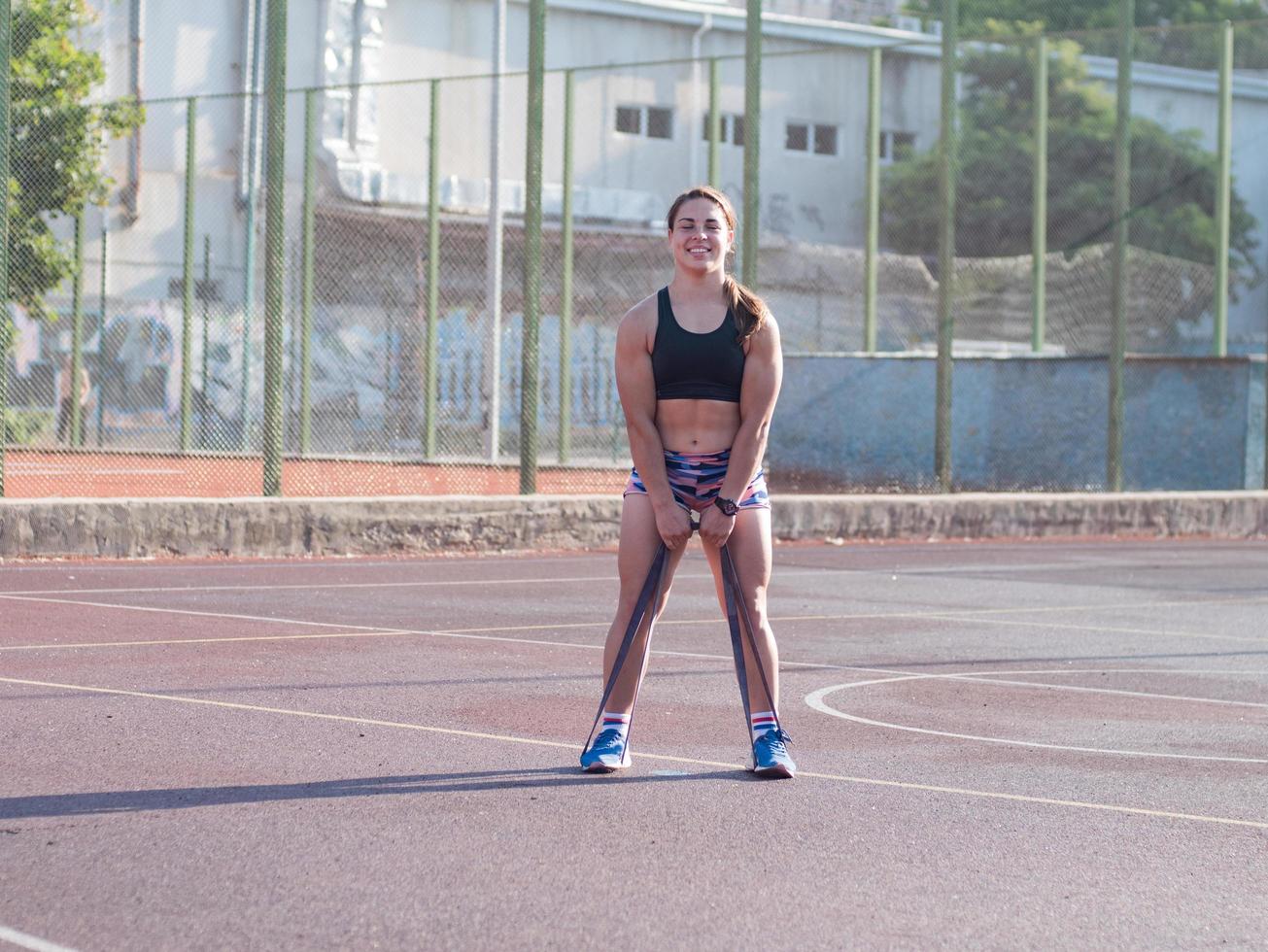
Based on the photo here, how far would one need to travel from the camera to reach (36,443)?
73.5 feet

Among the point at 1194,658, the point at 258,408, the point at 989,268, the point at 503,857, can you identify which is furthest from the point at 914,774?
the point at 989,268

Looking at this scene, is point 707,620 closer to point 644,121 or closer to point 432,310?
point 432,310

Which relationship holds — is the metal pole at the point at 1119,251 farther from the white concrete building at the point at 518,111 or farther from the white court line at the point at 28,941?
the white court line at the point at 28,941

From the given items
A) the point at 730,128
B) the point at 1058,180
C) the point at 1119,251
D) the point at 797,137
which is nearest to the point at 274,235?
the point at 1119,251

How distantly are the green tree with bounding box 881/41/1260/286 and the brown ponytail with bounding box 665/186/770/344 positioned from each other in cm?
3678

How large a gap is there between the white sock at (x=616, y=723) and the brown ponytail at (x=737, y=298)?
1326 mm

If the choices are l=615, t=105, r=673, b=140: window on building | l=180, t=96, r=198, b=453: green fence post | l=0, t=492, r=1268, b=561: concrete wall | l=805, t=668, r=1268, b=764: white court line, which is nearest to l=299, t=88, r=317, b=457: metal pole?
l=180, t=96, r=198, b=453: green fence post

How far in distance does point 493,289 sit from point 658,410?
2071 cm

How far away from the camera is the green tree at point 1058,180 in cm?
4338

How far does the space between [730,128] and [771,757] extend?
33.7 metres

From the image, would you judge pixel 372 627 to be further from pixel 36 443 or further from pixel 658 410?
pixel 36 443

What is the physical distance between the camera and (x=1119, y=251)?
21.3 meters

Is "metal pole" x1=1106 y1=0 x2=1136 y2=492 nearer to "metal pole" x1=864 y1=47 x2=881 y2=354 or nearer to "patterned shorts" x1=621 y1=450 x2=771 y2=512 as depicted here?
"metal pole" x1=864 y1=47 x2=881 y2=354

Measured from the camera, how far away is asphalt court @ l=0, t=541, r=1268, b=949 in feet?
15.9
